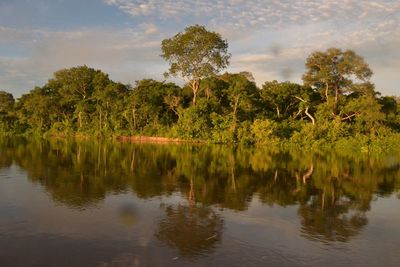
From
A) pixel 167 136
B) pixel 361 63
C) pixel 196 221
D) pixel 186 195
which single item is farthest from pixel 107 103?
pixel 196 221

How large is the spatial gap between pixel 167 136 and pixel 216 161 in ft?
71.9

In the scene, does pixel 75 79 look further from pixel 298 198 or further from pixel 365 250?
pixel 365 250

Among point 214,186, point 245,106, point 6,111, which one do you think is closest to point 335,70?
point 245,106

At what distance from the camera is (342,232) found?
11.3m

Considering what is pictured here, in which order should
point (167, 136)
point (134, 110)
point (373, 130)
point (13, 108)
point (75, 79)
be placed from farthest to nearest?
point (13, 108) < point (75, 79) < point (134, 110) < point (167, 136) < point (373, 130)

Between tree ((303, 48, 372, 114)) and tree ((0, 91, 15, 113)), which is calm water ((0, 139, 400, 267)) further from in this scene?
tree ((0, 91, 15, 113))

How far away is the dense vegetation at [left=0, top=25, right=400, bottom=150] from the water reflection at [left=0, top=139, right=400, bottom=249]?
51.8ft

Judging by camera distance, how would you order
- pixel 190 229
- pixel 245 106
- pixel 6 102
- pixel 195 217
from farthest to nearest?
pixel 6 102 → pixel 245 106 → pixel 195 217 → pixel 190 229

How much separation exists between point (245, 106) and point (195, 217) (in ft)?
117

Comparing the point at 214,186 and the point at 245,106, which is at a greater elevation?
the point at 245,106

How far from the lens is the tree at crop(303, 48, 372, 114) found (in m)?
46.5

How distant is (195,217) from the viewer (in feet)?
40.3

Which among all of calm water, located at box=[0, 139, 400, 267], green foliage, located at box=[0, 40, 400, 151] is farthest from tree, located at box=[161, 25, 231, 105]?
calm water, located at box=[0, 139, 400, 267]

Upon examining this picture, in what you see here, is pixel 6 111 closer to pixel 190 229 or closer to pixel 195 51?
pixel 195 51
